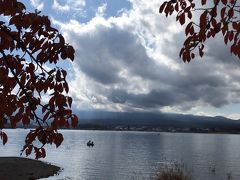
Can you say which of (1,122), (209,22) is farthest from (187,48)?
(1,122)

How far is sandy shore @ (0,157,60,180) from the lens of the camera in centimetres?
5472

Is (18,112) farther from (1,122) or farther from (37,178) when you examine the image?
(37,178)

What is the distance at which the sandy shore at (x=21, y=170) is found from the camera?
180ft

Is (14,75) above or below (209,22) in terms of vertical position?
below

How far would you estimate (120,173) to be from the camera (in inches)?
2623

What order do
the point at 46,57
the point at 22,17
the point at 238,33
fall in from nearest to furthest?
the point at 22,17 → the point at 46,57 → the point at 238,33

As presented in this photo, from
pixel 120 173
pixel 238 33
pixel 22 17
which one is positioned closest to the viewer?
pixel 22 17

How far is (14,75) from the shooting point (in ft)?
14.6

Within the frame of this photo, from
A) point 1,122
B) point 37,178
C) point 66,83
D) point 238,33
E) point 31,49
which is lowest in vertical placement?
point 37,178

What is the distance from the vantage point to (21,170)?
2387 inches

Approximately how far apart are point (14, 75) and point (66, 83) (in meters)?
0.57

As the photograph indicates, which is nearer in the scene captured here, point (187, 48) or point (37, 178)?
point (187, 48)

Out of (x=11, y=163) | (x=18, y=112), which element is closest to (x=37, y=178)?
(x=11, y=163)

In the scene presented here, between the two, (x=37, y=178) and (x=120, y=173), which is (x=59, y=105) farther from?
(x=120, y=173)
